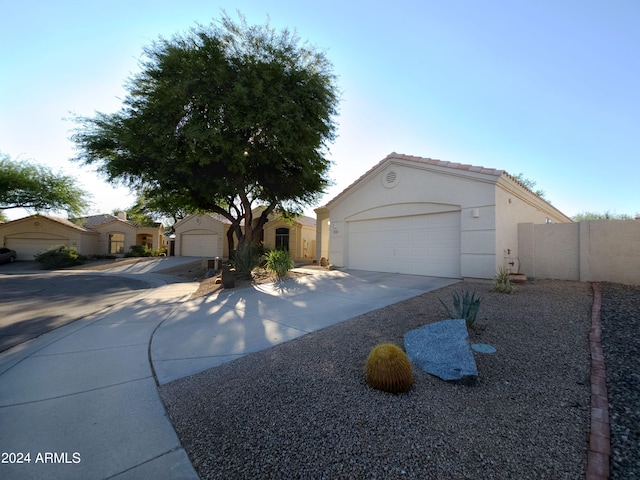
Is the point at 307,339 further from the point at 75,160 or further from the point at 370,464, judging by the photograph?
the point at 75,160

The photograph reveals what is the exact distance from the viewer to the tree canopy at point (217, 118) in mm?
10766

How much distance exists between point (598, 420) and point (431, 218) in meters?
8.96

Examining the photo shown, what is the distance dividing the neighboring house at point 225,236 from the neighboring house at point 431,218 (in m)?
10.9

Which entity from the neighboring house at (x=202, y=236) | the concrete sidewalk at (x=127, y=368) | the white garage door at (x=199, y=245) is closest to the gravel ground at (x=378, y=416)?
the concrete sidewalk at (x=127, y=368)

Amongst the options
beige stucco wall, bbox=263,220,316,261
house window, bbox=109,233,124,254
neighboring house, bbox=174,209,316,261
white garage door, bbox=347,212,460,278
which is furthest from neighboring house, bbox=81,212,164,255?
white garage door, bbox=347,212,460,278

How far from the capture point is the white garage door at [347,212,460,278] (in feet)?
34.6

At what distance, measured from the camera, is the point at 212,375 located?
3.66 metres

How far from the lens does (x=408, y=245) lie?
38.5 ft

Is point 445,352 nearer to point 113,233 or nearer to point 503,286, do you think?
point 503,286

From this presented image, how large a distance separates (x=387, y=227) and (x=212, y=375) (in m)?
10.1

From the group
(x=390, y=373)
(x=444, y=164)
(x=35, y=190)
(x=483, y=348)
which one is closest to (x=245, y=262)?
(x=444, y=164)

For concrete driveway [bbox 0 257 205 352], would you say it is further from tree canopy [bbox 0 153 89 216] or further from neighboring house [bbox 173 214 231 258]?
tree canopy [bbox 0 153 89 216]

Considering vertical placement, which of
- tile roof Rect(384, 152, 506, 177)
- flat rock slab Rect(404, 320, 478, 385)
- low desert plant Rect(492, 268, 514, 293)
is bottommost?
flat rock slab Rect(404, 320, 478, 385)

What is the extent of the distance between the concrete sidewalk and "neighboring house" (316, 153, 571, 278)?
2.41 m
